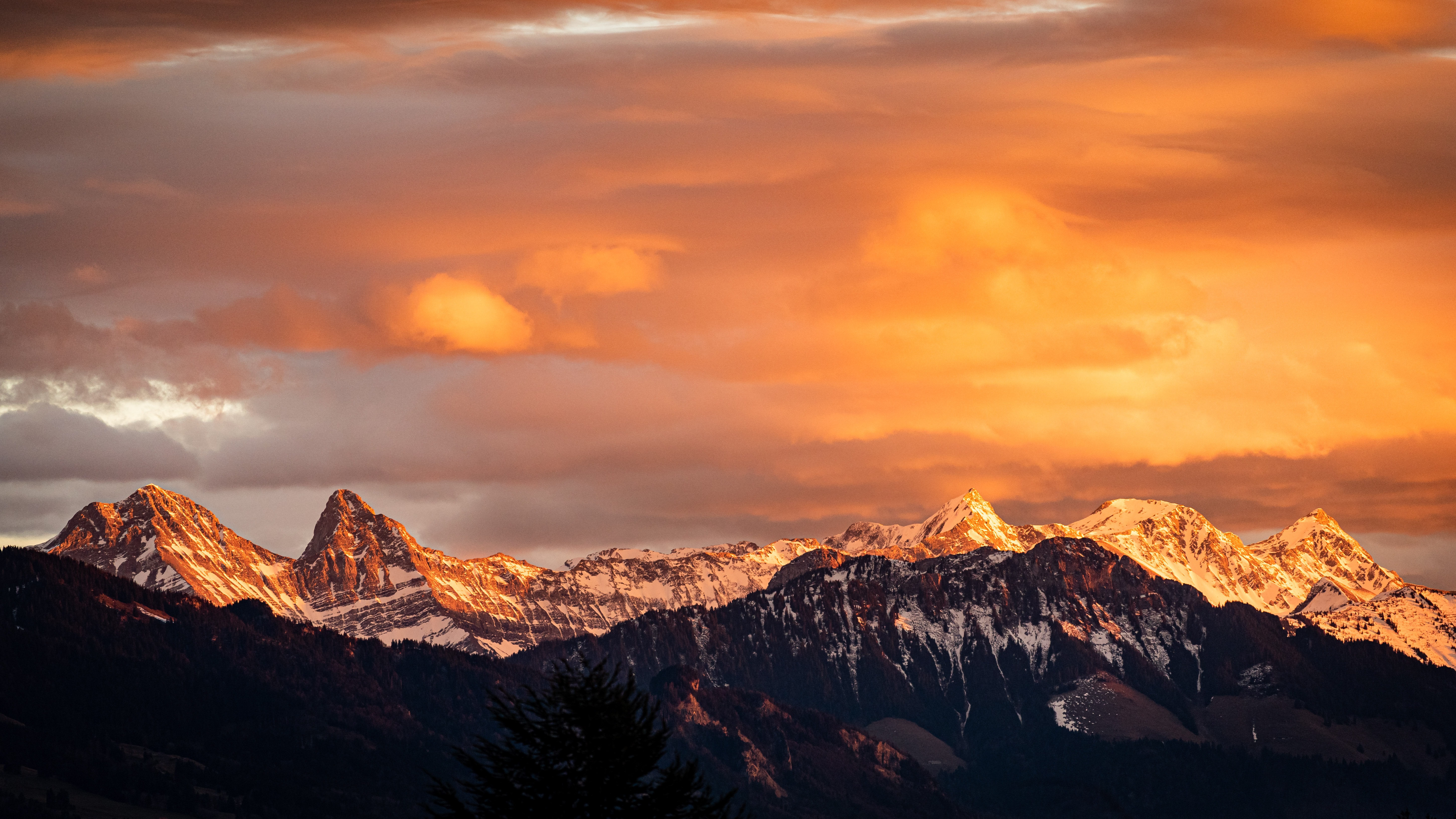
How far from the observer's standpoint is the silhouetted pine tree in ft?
256

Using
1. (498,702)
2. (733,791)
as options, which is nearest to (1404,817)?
(733,791)

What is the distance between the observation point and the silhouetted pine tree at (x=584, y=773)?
78.0m

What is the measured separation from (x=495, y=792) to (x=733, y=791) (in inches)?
742

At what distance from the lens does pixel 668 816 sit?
257 feet

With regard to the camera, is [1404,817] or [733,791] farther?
[1404,817]

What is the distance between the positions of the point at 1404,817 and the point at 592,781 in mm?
113869

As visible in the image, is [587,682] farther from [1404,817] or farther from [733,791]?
[1404,817]

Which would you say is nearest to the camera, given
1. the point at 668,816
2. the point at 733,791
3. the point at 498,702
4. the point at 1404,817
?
the point at 668,816

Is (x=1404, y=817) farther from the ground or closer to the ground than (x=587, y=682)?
closer to the ground

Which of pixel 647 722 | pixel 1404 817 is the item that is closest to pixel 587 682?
pixel 647 722

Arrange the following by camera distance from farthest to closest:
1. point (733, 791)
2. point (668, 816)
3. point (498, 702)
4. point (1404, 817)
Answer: point (1404, 817) < point (733, 791) < point (498, 702) < point (668, 816)

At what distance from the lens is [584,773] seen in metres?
79.4

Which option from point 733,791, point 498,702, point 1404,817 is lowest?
point 1404,817

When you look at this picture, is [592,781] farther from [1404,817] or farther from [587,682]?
[1404,817]
